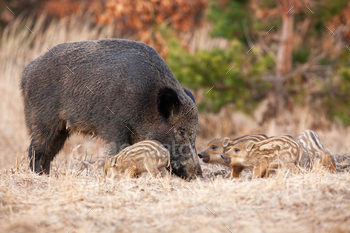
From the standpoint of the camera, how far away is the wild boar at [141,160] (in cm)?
419

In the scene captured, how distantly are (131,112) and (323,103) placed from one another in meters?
5.71

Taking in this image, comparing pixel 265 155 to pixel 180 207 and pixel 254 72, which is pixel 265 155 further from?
pixel 254 72

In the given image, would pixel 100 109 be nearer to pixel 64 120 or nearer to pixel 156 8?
pixel 64 120

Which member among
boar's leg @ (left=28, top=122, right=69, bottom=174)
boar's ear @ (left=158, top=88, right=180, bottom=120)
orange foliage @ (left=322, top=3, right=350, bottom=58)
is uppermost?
orange foliage @ (left=322, top=3, right=350, bottom=58)

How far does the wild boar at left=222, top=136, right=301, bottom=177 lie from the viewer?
4.22 m

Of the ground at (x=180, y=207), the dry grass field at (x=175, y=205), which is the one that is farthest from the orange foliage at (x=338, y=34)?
the ground at (x=180, y=207)

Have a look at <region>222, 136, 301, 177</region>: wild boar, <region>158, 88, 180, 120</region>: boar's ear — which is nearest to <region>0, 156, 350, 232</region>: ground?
<region>222, 136, 301, 177</region>: wild boar

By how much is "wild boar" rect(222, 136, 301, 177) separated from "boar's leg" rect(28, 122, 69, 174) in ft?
6.91

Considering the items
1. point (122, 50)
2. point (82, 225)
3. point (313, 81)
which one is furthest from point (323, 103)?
point (82, 225)

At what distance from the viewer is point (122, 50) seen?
494 cm

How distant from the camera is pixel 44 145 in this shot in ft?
16.4

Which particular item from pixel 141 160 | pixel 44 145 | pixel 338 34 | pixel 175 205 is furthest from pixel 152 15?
pixel 175 205

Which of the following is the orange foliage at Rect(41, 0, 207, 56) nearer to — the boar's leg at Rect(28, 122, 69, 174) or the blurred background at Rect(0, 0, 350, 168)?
the blurred background at Rect(0, 0, 350, 168)

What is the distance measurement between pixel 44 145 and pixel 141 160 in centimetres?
148
